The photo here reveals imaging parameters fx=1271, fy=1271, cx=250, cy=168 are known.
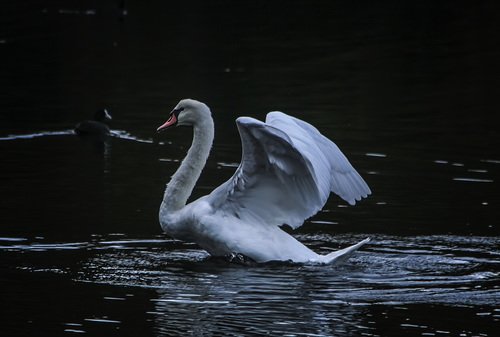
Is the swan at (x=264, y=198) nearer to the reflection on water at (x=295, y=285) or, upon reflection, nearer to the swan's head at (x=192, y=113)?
the swan's head at (x=192, y=113)

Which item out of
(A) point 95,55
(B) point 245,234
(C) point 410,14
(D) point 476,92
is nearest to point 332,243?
(B) point 245,234

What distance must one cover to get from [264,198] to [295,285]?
1142 millimetres

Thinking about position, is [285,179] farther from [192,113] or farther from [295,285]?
[192,113]

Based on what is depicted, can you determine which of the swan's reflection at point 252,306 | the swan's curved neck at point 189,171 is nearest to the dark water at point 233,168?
the swan's reflection at point 252,306

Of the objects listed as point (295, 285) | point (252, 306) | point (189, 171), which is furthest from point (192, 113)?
point (252, 306)

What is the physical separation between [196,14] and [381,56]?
9.92 metres

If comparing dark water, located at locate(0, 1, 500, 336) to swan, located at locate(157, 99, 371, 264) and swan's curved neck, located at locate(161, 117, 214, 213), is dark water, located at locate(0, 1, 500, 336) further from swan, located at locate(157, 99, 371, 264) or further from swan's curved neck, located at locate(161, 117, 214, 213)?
swan's curved neck, located at locate(161, 117, 214, 213)

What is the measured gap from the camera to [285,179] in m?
10.3

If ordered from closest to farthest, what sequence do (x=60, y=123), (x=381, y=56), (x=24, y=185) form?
(x=24, y=185) → (x=60, y=123) → (x=381, y=56)

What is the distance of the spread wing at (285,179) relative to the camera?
9.84 metres

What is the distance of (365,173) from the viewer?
14031 mm

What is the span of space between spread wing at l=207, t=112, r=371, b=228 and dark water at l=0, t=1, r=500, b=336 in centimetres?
53

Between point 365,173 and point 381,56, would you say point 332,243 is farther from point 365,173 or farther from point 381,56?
point 381,56

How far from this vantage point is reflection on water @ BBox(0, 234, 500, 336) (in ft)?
27.7
